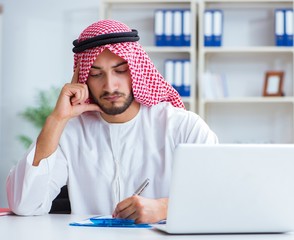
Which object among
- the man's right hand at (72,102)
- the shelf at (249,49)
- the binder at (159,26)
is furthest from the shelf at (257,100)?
the man's right hand at (72,102)

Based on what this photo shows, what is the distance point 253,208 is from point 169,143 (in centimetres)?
98

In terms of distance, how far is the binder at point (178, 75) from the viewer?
6.21 meters

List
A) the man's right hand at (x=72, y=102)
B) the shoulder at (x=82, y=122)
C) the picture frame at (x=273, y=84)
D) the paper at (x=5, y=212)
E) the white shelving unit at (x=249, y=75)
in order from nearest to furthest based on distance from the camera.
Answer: the paper at (x=5, y=212)
the man's right hand at (x=72, y=102)
the shoulder at (x=82, y=122)
the picture frame at (x=273, y=84)
the white shelving unit at (x=249, y=75)

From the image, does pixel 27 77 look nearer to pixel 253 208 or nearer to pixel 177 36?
pixel 177 36

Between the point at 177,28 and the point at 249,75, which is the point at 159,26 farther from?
the point at 249,75

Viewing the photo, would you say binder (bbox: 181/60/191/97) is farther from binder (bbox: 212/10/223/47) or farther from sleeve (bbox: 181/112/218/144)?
sleeve (bbox: 181/112/218/144)

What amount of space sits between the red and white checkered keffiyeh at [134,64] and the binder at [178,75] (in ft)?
10.9

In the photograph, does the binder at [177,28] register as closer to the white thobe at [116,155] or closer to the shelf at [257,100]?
the shelf at [257,100]

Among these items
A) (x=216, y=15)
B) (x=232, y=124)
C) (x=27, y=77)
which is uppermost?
(x=216, y=15)

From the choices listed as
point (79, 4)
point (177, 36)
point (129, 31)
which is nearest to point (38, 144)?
point (129, 31)

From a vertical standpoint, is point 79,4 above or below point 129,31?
above

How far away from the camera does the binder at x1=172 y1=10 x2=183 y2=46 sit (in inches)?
244

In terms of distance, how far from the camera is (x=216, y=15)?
6191 millimetres

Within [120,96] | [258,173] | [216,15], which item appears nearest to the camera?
[258,173]
